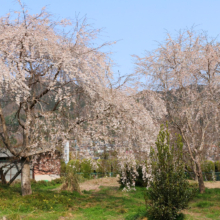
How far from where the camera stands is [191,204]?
973 centimetres

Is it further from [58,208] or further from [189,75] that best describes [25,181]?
[189,75]

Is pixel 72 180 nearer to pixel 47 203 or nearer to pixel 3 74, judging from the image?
pixel 47 203

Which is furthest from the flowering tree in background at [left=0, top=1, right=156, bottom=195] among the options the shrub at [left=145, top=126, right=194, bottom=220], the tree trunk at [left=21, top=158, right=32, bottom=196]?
the shrub at [left=145, top=126, right=194, bottom=220]

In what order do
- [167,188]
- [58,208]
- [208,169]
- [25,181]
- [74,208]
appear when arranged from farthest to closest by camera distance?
[208,169]
[25,181]
[74,208]
[58,208]
[167,188]

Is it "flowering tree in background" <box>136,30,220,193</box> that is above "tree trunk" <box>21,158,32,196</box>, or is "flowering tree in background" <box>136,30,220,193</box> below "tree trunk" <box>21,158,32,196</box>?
above

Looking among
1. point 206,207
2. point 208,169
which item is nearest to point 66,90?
point 206,207

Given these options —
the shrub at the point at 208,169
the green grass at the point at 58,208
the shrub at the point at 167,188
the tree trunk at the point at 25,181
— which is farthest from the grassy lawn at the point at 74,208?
the shrub at the point at 208,169

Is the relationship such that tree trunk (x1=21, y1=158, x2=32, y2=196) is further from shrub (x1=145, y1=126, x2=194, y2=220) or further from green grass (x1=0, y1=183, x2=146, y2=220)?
shrub (x1=145, y1=126, x2=194, y2=220)

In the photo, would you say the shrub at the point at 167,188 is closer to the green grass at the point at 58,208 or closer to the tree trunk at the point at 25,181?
the green grass at the point at 58,208

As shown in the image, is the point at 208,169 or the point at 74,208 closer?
the point at 74,208

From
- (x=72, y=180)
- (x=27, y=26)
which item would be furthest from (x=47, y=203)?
(x=27, y=26)

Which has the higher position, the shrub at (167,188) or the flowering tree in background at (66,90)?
the flowering tree in background at (66,90)

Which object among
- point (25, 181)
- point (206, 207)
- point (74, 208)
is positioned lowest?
point (206, 207)

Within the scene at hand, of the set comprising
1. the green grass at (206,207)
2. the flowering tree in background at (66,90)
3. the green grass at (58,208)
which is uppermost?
the flowering tree in background at (66,90)
